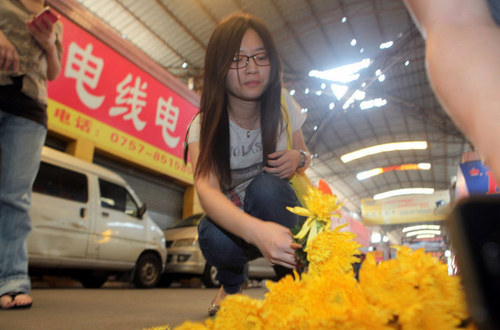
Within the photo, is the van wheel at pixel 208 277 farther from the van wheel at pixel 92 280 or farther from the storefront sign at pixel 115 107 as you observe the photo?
the storefront sign at pixel 115 107

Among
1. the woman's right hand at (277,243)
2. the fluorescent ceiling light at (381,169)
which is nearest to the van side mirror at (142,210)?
the woman's right hand at (277,243)

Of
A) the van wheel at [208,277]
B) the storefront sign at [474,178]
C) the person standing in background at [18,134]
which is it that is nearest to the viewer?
the person standing in background at [18,134]

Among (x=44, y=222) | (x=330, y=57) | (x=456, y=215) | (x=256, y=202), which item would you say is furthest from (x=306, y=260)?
(x=330, y=57)

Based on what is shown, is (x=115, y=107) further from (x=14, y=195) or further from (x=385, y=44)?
(x=385, y=44)

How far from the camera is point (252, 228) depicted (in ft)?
3.09

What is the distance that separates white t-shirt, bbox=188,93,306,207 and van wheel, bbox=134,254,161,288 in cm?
355

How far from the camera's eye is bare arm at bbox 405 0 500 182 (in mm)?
394

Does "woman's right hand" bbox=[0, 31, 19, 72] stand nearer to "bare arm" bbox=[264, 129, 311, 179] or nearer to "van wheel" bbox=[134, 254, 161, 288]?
"bare arm" bbox=[264, 129, 311, 179]

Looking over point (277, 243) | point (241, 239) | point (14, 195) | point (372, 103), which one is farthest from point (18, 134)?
point (372, 103)

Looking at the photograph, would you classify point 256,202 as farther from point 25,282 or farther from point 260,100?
point 25,282

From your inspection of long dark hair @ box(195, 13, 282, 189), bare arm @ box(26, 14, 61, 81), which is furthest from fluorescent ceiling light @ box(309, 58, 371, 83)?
long dark hair @ box(195, 13, 282, 189)

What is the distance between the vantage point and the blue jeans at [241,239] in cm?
138

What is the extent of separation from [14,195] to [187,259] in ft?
11.5

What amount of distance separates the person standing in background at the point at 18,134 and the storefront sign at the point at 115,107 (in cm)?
315
